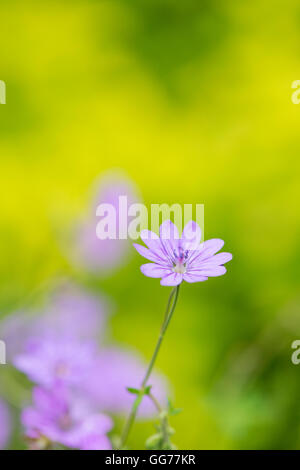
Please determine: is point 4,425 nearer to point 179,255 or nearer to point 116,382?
point 116,382

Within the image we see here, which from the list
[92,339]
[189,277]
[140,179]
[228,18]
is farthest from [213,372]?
[228,18]

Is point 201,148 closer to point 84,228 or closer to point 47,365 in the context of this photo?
point 84,228

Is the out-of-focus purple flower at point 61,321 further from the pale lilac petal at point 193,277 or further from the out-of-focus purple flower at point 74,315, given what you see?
the pale lilac petal at point 193,277

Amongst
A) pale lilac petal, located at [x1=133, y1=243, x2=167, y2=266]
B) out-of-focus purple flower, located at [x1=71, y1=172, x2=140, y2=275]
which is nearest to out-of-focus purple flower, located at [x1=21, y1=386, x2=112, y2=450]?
pale lilac petal, located at [x1=133, y1=243, x2=167, y2=266]

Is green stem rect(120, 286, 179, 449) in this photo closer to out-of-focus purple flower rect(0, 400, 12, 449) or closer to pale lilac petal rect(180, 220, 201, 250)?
pale lilac petal rect(180, 220, 201, 250)

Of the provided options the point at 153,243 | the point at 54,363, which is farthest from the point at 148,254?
the point at 54,363

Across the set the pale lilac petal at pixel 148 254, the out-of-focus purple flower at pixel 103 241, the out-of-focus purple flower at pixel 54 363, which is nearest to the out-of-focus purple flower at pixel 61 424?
the out-of-focus purple flower at pixel 54 363
